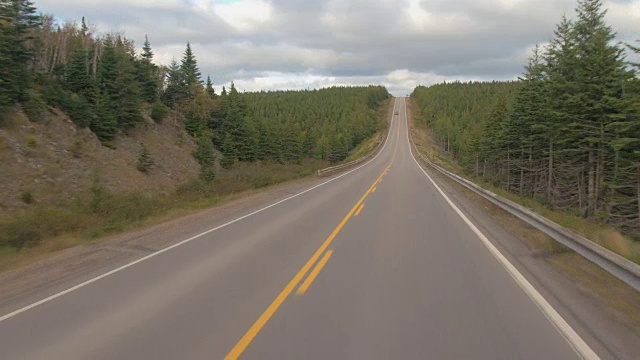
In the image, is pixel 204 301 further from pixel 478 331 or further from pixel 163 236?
pixel 163 236

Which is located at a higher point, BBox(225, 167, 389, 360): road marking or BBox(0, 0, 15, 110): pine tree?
BBox(0, 0, 15, 110): pine tree

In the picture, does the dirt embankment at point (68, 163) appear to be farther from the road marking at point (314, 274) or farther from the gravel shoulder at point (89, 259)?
the road marking at point (314, 274)

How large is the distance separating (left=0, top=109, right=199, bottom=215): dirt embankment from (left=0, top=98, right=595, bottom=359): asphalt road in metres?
19.5

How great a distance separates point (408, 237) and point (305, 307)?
577 cm

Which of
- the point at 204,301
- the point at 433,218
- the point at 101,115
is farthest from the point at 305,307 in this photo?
the point at 101,115

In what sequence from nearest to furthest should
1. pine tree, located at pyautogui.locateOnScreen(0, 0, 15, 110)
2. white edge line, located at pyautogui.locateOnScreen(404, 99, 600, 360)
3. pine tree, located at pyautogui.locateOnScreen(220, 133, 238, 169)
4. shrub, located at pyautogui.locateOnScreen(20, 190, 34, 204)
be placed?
white edge line, located at pyautogui.locateOnScreen(404, 99, 600, 360) → shrub, located at pyautogui.locateOnScreen(20, 190, 34, 204) → pine tree, located at pyautogui.locateOnScreen(0, 0, 15, 110) → pine tree, located at pyautogui.locateOnScreen(220, 133, 238, 169)

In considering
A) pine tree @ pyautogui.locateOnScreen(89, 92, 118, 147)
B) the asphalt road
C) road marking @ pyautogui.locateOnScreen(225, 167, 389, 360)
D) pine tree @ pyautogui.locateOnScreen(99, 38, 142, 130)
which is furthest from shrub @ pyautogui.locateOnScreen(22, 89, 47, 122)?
road marking @ pyautogui.locateOnScreen(225, 167, 389, 360)

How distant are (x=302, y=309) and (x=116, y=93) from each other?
54.8 metres

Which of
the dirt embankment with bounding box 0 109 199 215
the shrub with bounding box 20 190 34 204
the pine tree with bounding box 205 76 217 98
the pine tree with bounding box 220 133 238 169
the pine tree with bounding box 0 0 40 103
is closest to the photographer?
the shrub with bounding box 20 190 34 204

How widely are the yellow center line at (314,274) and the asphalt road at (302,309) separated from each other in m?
0.03

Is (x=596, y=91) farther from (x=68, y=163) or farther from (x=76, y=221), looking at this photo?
(x=68, y=163)

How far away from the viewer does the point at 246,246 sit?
33.9 feet

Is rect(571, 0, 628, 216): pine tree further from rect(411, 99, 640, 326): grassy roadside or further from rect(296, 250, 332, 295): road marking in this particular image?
rect(296, 250, 332, 295): road marking

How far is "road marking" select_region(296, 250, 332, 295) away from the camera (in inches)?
269
